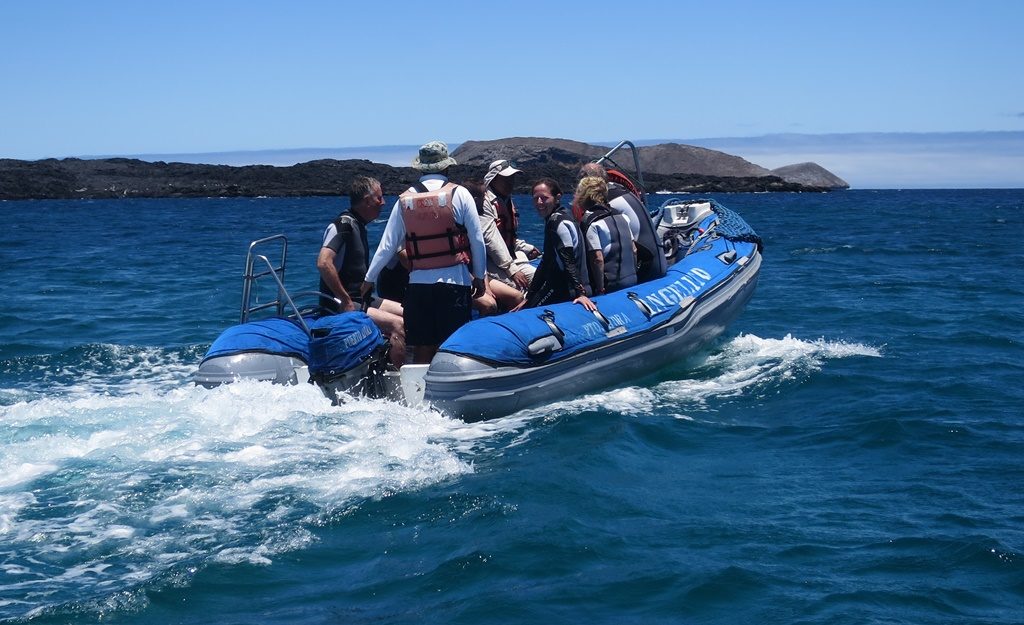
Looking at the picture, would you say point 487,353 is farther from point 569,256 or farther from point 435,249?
point 569,256

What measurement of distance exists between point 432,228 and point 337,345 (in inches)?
34.5

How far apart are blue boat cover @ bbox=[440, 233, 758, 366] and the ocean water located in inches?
16.2

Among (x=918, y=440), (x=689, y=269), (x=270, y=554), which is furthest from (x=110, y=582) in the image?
(x=689, y=269)

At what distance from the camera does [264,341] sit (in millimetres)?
6410

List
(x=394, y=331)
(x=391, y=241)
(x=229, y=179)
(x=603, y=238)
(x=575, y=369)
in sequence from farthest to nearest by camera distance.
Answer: (x=229, y=179)
(x=603, y=238)
(x=575, y=369)
(x=394, y=331)
(x=391, y=241)

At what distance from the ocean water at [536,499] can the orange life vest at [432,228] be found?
908 millimetres

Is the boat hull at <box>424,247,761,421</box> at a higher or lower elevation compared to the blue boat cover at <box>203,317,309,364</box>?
lower

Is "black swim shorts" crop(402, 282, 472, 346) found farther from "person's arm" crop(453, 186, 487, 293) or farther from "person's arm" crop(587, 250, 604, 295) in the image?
"person's arm" crop(587, 250, 604, 295)

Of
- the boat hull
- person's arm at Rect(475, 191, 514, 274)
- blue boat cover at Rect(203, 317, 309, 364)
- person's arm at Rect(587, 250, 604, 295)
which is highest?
person's arm at Rect(475, 191, 514, 274)

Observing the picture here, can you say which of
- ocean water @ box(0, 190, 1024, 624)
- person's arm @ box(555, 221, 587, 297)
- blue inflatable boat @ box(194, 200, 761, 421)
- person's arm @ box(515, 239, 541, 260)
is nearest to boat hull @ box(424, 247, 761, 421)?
blue inflatable boat @ box(194, 200, 761, 421)

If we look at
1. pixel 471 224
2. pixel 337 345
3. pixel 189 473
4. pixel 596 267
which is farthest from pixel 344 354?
pixel 596 267

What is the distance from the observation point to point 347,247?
6.85m

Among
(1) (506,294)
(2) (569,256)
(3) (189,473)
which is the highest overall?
(2) (569,256)

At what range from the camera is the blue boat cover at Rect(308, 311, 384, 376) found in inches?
239
